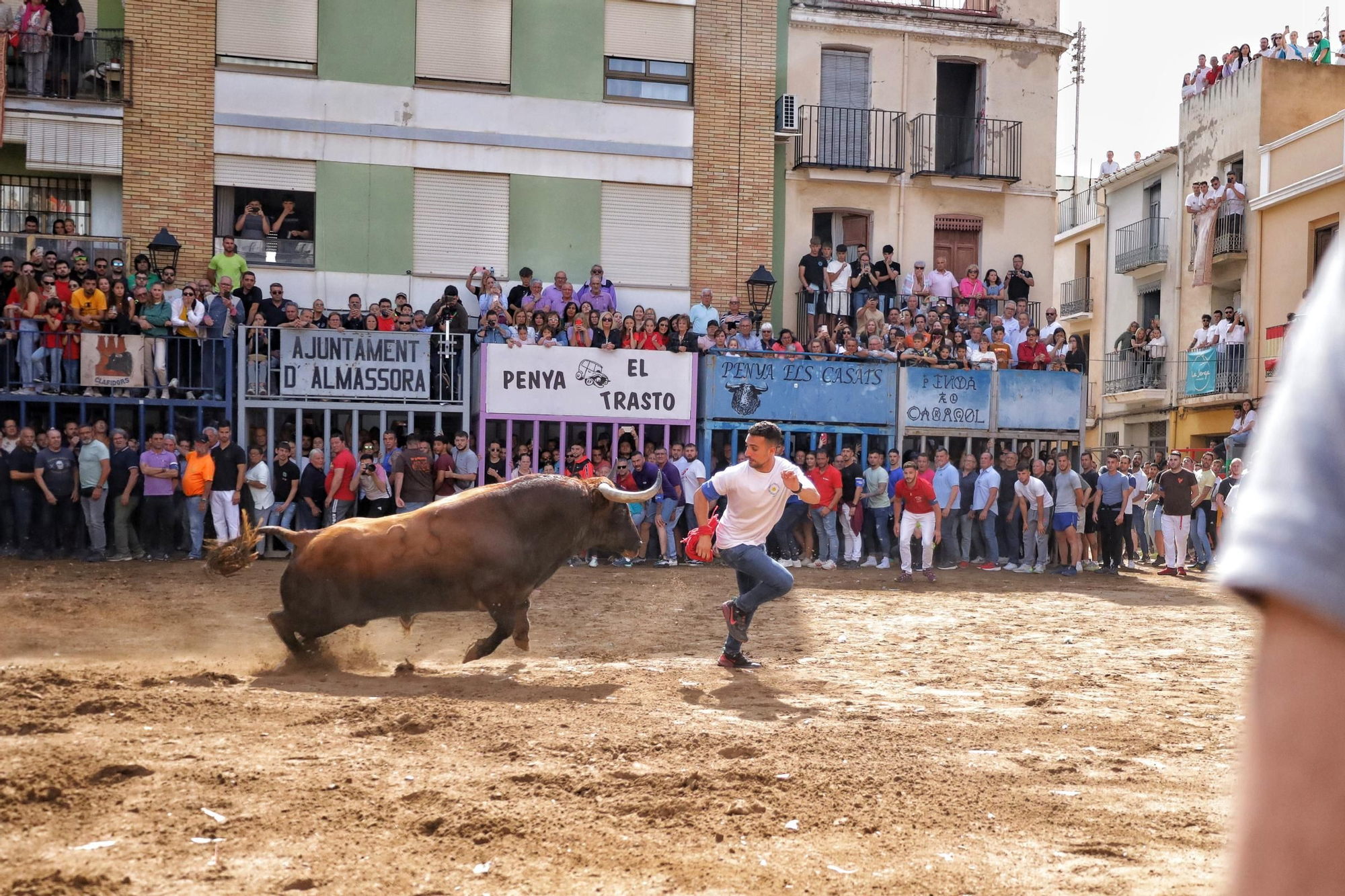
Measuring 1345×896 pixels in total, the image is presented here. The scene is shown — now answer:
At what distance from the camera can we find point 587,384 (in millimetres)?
20422

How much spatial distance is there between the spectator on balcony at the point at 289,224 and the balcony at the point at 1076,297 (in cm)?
2638

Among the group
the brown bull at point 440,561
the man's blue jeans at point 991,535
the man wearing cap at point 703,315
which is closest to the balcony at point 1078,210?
the man wearing cap at point 703,315

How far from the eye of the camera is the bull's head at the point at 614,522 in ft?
34.8

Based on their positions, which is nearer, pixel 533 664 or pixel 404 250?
pixel 533 664

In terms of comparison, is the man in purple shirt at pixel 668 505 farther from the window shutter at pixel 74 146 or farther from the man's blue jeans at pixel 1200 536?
the window shutter at pixel 74 146

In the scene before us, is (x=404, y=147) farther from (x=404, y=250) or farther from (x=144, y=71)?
(x=144, y=71)

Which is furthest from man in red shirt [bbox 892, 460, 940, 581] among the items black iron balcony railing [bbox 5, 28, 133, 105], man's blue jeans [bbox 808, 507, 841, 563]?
black iron balcony railing [bbox 5, 28, 133, 105]

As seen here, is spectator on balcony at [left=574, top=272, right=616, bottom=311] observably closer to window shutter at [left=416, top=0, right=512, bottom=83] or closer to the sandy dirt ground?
window shutter at [left=416, top=0, right=512, bottom=83]

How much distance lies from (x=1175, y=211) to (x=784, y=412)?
19885 mm

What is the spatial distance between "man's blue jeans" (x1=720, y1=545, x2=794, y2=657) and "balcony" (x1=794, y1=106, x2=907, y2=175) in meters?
17.5

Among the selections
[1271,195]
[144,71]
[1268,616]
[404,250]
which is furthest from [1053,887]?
[1271,195]

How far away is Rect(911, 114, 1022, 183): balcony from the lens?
27.7 metres

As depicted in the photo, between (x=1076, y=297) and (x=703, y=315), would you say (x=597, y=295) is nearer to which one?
(x=703, y=315)

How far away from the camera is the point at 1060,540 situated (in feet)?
68.0
